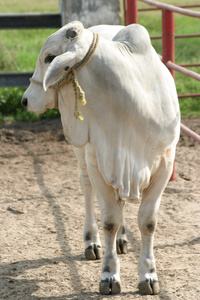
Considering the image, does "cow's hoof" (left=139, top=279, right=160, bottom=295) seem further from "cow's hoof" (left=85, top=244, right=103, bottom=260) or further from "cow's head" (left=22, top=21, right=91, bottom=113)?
"cow's head" (left=22, top=21, right=91, bottom=113)

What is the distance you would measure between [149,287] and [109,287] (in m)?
0.22

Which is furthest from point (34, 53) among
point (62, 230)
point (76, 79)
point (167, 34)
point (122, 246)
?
point (76, 79)

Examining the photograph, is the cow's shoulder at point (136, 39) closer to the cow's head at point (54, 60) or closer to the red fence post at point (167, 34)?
the cow's head at point (54, 60)

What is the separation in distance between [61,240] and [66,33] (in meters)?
1.71

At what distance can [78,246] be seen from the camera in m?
3.98

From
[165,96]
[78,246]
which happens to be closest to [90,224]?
[78,246]

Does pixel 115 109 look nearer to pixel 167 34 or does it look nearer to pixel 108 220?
pixel 108 220

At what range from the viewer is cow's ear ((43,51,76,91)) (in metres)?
2.71

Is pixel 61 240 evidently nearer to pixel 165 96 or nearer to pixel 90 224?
pixel 90 224

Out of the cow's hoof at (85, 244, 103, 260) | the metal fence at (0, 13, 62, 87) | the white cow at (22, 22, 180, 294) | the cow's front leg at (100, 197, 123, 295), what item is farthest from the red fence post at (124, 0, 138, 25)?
the cow's front leg at (100, 197, 123, 295)

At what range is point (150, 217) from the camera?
129 inches

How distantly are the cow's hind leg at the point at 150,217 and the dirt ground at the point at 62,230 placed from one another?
0.08 m

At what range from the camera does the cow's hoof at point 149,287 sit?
128 inches

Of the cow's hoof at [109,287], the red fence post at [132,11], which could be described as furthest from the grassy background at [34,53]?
the cow's hoof at [109,287]
